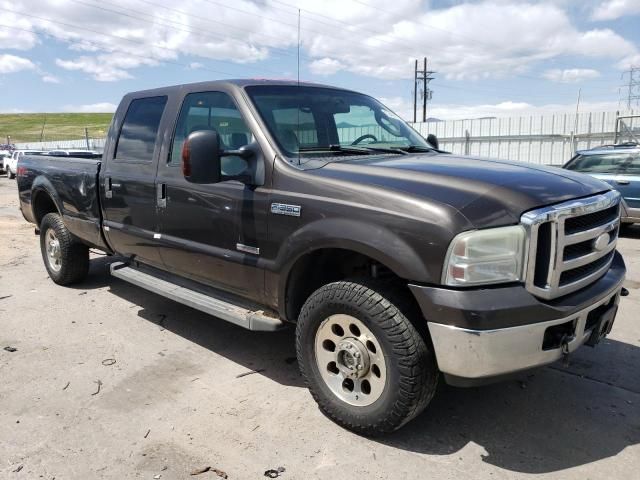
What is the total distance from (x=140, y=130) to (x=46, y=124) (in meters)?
86.0

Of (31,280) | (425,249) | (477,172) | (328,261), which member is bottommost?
(31,280)

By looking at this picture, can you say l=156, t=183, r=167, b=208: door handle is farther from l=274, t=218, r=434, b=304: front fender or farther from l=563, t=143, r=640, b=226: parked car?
l=563, t=143, r=640, b=226: parked car

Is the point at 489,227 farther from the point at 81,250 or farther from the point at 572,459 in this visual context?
the point at 81,250

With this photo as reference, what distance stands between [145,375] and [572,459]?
9.15ft

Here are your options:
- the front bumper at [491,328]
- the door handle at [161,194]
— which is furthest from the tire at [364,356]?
the door handle at [161,194]

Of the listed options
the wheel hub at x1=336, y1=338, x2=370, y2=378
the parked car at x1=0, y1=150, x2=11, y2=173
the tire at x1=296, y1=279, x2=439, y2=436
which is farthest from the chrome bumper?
the parked car at x1=0, y1=150, x2=11, y2=173

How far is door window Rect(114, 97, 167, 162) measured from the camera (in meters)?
4.52

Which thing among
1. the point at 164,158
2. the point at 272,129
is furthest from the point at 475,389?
the point at 164,158

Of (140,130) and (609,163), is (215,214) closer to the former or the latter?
(140,130)

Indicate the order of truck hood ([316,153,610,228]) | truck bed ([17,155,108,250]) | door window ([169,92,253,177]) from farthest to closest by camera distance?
1. truck bed ([17,155,108,250])
2. door window ([169,92,253,177])
3. truck hood ([316,153,610,228])

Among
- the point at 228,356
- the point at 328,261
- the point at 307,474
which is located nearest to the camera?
the point at 307,474

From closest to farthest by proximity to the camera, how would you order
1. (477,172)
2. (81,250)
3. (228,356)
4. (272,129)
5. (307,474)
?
(307,474) < (477,172) < (272,129) < (228,356) < (81,250)

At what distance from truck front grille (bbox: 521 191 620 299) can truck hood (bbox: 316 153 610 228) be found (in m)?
0.07

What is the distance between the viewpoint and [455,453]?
2.95 m
